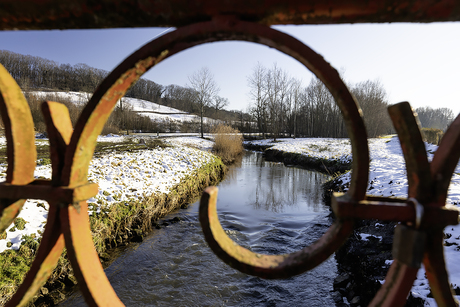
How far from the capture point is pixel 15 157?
696mm

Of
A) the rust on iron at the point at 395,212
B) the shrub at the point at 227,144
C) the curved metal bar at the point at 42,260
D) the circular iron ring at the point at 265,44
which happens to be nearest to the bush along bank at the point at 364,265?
the rust on iron at the point at 395,212

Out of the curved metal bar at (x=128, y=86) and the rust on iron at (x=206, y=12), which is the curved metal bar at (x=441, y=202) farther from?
the rust on iron at (x=206, y=12)

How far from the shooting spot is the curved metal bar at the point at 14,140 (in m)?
0.69

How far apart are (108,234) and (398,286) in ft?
18.0

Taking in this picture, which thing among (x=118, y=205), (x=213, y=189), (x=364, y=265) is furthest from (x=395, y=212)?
(x=118, y=205)

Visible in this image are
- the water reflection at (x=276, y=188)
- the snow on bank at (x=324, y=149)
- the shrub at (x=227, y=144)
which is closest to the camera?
the water reflection at (x=276, y=188)

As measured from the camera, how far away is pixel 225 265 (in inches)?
191

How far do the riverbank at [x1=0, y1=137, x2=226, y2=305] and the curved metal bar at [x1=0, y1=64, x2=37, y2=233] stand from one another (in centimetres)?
352

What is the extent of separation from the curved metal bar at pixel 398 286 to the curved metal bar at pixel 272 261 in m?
0.16

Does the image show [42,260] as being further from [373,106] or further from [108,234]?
[373,106]

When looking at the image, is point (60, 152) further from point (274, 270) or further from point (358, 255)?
point (358, 255)

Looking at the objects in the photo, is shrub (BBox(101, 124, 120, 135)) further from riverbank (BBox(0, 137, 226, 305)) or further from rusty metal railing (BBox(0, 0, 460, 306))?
rusty metal railing (BBox(0, 0, 460, 306))

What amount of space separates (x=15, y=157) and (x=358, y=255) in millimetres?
4891

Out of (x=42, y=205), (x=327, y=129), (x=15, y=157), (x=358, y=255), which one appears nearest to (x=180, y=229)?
(x=42, y=205)
